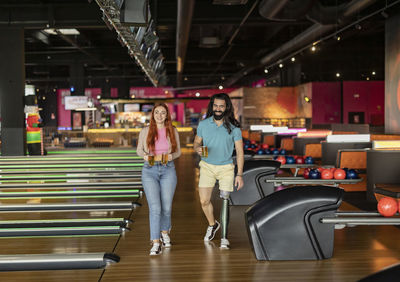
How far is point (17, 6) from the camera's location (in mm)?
13281

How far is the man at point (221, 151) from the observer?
437cm

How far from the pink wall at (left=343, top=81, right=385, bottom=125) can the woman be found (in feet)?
58.8

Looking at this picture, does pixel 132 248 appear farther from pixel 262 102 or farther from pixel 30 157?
pixel 262 102

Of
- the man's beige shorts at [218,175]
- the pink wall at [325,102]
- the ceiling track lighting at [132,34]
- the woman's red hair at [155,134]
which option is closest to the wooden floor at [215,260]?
the man's beige shorts at [218,175]

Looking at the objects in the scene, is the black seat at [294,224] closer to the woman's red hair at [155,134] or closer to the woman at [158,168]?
the woman at [158,168]

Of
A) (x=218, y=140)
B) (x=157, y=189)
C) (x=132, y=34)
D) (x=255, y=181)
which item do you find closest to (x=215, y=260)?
(x=157, y=189)

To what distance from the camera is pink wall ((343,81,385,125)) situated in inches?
824

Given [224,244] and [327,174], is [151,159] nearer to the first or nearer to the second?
[224,244]

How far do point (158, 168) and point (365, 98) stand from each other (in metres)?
18.4

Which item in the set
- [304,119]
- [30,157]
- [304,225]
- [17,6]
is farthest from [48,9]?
[304,119]

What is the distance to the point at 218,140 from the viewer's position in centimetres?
438

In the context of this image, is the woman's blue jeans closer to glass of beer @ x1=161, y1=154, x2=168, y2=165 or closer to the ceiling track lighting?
glass of beer @ x1=161, y1=154, x2=168, y2=165

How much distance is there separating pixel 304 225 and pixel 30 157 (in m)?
11.1

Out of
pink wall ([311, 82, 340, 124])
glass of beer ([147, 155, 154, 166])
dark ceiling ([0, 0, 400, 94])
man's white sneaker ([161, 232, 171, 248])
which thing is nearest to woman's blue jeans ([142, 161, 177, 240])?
glass of beer ([147, 155, 154, 166])
